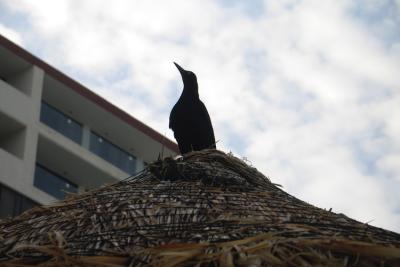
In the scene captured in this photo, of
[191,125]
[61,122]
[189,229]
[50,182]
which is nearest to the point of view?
[189,229]

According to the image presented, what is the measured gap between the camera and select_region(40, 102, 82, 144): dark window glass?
30.4 meters

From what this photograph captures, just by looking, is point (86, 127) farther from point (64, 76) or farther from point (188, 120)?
point (188, 120)

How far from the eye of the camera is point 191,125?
24.7ft

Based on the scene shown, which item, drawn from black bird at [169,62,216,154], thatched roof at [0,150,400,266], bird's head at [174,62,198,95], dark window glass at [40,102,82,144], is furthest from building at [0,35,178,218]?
thatched roof at [0,150,400,266]

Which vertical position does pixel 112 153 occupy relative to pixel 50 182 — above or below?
above

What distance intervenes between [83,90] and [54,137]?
103 inches

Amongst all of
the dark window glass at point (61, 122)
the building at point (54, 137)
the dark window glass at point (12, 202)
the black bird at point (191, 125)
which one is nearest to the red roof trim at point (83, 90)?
the building at point (54, 137)

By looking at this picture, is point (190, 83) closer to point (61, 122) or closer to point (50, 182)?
point (50, 182)

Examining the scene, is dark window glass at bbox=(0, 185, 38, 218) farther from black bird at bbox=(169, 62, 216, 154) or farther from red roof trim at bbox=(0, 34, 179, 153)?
black bird at bbox=(169, 62, 216, 154)

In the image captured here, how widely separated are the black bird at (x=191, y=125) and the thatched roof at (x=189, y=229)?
2.73 metres

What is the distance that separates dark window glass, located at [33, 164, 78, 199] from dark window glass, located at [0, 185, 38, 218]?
47.0 inches

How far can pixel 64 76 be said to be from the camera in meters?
31.3

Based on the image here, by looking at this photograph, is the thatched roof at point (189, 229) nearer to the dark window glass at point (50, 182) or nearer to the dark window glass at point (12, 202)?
the dark window glass at point (12, 202)

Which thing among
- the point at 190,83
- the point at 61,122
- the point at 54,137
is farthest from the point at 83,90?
the point at 190,83
